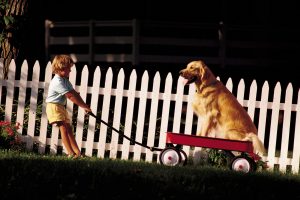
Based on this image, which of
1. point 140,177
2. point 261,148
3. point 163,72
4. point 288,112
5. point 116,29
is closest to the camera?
point 140,177

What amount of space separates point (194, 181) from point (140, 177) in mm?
566

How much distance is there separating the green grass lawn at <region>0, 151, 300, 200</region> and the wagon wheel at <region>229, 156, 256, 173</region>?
62cm

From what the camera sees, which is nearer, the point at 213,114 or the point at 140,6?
the point at 213,114

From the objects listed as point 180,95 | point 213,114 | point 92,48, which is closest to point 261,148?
point 213,114

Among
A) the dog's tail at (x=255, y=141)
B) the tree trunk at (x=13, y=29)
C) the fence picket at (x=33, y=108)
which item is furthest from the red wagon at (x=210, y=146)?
the tree trunk at (x=13, y=29)

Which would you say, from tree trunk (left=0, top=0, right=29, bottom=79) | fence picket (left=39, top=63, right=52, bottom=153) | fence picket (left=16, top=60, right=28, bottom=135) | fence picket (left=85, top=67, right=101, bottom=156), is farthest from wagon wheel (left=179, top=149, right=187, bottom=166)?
tree trunk (left=0, top=0, right=29, bottom=79)

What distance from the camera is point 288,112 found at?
32.2ft

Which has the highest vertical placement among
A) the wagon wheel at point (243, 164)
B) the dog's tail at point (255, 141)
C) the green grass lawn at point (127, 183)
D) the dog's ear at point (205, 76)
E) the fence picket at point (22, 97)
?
the dog's ear at point (205, 76)

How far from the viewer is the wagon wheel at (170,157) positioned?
28.5 ft

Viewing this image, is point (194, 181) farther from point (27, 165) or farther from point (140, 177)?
point (27, 165)

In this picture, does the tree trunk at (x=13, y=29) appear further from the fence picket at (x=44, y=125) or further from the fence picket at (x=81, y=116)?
the fence picket at (x=81, y=116)

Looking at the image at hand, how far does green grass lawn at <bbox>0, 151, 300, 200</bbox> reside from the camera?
6859mm

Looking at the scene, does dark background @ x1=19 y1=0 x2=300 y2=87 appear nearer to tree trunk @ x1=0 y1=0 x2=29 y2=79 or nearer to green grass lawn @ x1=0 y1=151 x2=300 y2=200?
tree trunk @ x1=0 y1=0 x2=29 y2=79

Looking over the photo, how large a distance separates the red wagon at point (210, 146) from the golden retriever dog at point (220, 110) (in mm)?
300
